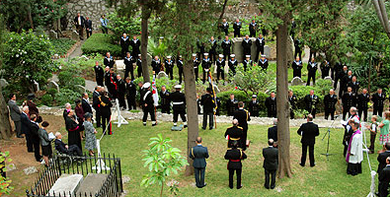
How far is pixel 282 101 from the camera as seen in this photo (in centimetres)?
1070

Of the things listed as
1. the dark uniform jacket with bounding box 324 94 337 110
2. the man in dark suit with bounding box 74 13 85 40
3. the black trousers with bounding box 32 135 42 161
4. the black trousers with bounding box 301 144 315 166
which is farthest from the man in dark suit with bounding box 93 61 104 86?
the black trousers with bounding box 301 144 315 166

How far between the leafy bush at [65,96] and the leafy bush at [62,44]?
6012 mm

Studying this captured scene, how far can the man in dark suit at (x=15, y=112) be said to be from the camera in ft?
44.9

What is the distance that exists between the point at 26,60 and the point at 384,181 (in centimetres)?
1296

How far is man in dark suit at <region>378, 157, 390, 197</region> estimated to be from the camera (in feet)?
31.2

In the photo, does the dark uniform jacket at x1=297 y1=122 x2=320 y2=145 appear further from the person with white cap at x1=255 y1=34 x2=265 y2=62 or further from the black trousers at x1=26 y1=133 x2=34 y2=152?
the person with white cap at x1=255 y1=34 x2=265 y2=62

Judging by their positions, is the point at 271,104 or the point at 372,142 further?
the point at 271,104

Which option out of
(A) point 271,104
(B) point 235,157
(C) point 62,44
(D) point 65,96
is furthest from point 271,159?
(C) point 62,44

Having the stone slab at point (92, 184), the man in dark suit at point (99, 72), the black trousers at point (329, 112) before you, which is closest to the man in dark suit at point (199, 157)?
the stone slab at point (92, 184)

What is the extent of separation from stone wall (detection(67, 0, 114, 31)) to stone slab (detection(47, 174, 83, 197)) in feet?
61.7

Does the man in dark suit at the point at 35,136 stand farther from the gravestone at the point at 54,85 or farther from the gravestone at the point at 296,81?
the gravestone at the point at 296,81

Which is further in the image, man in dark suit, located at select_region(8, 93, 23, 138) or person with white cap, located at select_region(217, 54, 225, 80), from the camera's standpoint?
person with white cap, located at select_region(217, 54, 225, 80)

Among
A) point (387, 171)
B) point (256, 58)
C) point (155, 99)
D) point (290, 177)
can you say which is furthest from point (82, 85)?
point (387, 171)

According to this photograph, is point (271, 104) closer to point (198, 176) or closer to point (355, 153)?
point (355, 153)
